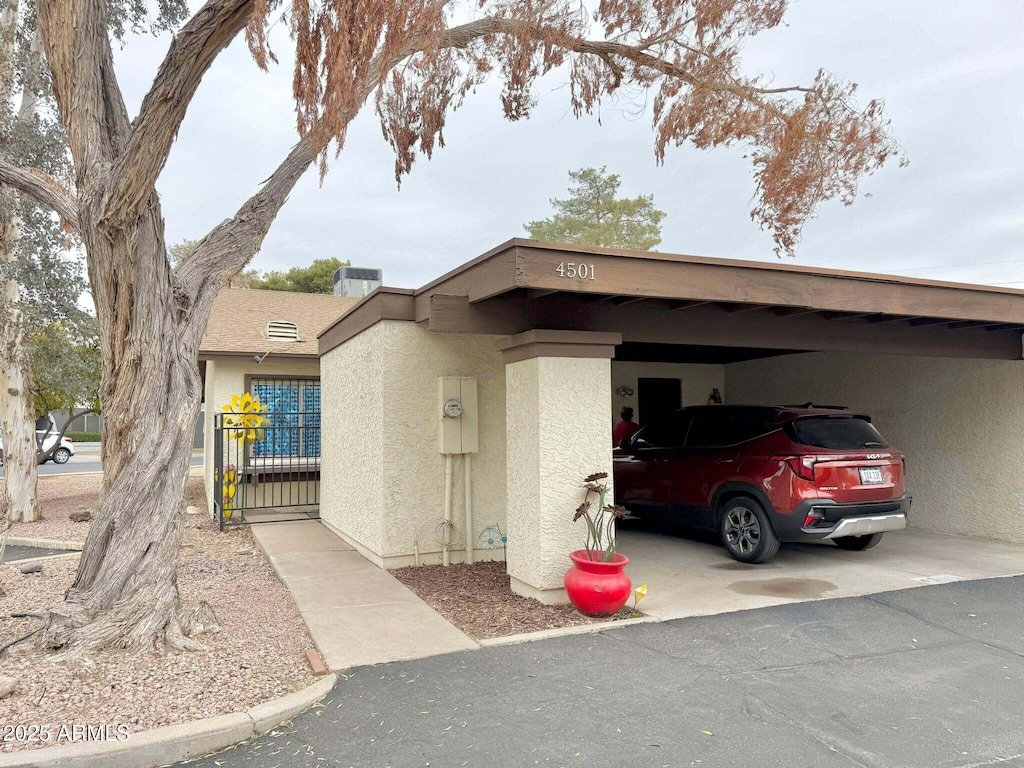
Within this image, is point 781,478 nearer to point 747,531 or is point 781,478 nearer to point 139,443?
point 747,531

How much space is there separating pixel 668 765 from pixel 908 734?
135 centimetres

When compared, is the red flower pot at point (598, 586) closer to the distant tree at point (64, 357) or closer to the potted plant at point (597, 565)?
the potted plant at point (597, 565)

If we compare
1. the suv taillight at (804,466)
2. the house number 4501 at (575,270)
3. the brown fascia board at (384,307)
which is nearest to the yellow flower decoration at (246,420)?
the brown fascia board at (384,307)

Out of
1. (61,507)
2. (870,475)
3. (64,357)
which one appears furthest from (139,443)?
(61,507)

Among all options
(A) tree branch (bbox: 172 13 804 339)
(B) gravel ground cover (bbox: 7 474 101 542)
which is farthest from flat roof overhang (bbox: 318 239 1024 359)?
(B) gravel ground cover (bbox: 7 474 101 542)

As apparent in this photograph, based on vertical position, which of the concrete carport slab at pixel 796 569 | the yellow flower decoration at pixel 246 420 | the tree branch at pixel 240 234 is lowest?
the concrete carport slab at pixel 796 569

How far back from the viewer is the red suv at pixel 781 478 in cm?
708

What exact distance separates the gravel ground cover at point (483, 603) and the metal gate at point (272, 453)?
16.3 ft

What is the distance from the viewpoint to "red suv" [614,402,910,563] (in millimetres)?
7078

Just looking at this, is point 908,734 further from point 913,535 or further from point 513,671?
point 913,535

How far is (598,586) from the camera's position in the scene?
5520mm

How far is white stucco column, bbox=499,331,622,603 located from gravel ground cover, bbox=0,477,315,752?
198 centimetres

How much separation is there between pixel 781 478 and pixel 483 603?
3.33 m

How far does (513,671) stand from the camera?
4.49m
